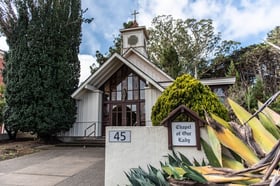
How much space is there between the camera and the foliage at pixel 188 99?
5924mm

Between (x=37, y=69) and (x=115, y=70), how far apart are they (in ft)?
16.0

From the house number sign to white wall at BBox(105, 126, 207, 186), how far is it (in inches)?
2.1

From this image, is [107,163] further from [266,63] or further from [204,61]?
[204,61]

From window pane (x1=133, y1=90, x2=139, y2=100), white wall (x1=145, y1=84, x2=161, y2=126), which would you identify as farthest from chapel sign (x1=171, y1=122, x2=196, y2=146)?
window pane (x1=133, y1=90, x2=139, y2=100)

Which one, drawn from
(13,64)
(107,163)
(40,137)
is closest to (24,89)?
(13,64)

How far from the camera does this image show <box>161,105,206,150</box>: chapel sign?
10.1 feet

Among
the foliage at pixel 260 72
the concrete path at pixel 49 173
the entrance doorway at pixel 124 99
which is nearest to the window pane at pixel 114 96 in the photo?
the entrance doorway at pixel 124 99

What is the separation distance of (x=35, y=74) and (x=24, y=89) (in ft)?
3.60

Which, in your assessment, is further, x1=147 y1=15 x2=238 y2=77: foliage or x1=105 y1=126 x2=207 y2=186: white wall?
x1=147 y1=15 x2=238 y2=77: foliage

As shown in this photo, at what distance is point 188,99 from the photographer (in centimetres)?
612

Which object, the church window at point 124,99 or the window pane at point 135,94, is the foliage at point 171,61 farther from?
the window pane at point 135,94

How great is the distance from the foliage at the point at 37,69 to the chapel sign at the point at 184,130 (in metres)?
10.4

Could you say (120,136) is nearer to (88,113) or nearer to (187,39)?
(88,113)

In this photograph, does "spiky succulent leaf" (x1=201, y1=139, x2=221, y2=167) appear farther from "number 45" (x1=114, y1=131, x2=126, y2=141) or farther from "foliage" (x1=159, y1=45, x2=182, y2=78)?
"foliage" (x1=159, y1=45, x2=182, y2=78)
